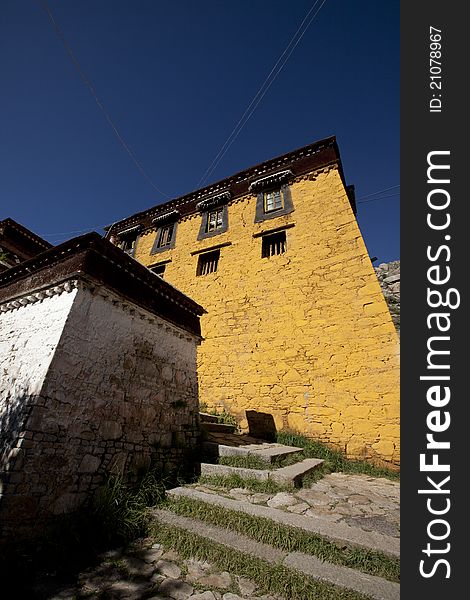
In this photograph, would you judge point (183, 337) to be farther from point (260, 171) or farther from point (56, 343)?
point (260, 171)

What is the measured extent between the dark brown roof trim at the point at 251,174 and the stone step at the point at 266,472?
9.69 m

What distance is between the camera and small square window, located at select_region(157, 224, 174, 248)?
1298cm

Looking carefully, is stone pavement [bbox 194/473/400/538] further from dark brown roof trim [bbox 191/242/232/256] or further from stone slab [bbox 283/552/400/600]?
dark brown roof trim [bbox 191/242/232/256]

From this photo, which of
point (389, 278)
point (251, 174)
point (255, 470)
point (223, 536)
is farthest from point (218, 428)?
point (389, 278)

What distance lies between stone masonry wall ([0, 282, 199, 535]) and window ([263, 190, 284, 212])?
730 cm

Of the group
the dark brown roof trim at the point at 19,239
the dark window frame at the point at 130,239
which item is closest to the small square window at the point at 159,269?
the dark window frame at the point at 130,239

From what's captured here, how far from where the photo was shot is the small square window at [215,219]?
38.1 feet

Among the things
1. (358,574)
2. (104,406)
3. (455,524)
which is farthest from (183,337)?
(455,524)

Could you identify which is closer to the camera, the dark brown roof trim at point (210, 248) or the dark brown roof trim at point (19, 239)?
the dark brown roof trim at point (19, 239)

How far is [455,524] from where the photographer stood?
1.98m

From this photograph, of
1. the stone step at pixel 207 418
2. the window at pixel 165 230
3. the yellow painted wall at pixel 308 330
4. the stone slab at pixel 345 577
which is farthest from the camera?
the window at pixel 165 230

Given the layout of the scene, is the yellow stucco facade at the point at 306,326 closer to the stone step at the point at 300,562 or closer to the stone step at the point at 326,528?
the stone step at the point at 326,528

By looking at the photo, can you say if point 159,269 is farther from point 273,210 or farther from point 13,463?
point 13,463

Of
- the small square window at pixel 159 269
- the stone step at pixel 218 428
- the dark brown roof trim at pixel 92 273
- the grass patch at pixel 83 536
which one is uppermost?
the small square window at pixel 159 269
